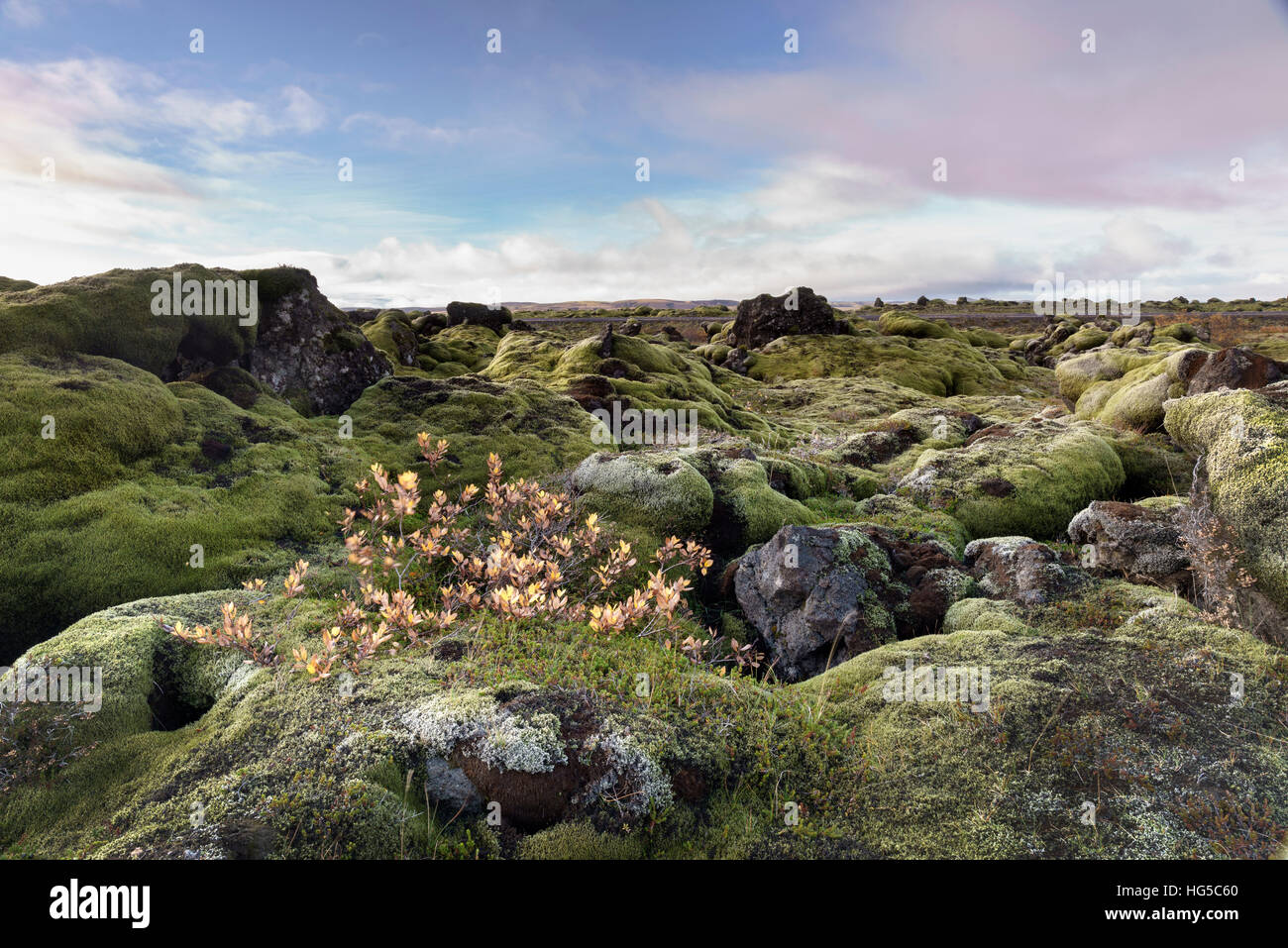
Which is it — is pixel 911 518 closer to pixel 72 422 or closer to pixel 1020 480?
pixel 1020 480

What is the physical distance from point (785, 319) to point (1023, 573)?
48.5 meters

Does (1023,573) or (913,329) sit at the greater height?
(913,329)

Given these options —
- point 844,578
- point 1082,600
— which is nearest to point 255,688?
point 844,578

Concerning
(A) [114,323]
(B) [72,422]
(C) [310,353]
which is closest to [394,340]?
(C) [310,353]

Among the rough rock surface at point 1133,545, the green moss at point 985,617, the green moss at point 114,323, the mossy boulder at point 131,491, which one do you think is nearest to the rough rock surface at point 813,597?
the green moss at point 985,617

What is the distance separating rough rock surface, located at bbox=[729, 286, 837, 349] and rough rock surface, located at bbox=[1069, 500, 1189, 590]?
150 ft

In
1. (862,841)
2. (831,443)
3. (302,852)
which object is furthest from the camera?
(831,443)

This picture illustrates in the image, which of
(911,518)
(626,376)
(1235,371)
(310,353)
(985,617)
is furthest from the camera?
(626,376)

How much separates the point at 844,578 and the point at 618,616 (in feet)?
14.2

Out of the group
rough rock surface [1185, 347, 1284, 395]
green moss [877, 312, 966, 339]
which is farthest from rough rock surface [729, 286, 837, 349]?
rough rock surface [1185, 347, 1284, 395]

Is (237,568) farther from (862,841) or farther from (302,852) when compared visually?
(862,841)

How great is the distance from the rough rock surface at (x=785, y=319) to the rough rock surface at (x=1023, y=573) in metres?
46.4

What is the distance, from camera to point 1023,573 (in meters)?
9.45

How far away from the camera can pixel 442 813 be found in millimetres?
5059
